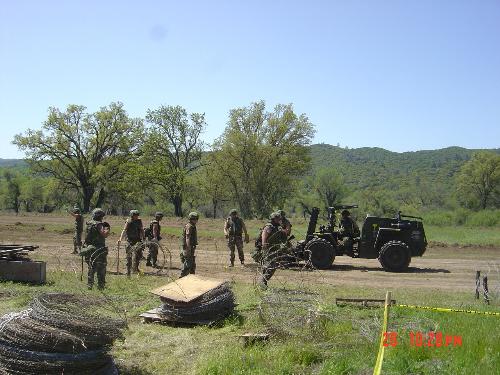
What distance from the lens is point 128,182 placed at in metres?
48.5

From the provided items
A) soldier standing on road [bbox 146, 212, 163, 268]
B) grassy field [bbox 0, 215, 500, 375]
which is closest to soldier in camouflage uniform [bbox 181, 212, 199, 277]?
grassy field [bbox 0, 215, 500, 375]

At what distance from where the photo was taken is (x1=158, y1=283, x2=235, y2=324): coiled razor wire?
30.5ft

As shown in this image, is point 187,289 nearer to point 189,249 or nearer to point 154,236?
point 189,249

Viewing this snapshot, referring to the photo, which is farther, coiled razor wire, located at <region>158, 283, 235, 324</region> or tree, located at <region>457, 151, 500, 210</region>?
tree, located at <region>457, 151, 500, 210</region>

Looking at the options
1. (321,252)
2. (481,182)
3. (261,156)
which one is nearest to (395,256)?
(321,252)

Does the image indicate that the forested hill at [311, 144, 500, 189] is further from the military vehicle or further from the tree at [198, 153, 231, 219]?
the military vehicle

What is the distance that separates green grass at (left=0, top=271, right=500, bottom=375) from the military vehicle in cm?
483

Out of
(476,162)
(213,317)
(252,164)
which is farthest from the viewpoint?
(476,162)

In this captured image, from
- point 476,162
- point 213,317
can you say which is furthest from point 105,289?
point 476,162

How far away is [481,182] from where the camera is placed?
219 feet

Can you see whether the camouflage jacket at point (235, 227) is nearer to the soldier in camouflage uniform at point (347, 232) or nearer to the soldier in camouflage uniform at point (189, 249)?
the soldier in camouflage uniform at point (347, 232)

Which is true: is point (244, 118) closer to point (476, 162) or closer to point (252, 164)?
point (252, 164)

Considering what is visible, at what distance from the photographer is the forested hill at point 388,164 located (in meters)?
113

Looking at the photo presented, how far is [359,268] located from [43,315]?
1151 centimetres
